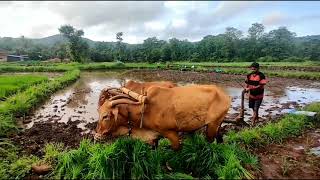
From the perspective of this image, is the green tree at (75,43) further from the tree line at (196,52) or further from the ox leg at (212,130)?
the ox leg at (212,130)

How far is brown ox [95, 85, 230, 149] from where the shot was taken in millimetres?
5196

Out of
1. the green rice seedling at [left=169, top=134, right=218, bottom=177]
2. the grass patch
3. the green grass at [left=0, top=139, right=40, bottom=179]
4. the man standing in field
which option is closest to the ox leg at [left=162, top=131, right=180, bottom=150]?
the green rice seedling at [left=169, top=134, right=218, bottom=177]

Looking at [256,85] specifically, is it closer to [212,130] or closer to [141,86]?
[212,130]

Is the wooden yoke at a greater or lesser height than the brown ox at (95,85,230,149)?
greater

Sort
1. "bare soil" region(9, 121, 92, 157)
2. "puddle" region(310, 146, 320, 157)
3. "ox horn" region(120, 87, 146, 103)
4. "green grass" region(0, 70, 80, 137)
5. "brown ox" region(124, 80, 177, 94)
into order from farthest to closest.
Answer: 1. "green grass" region(0, 70, 80, 137)
2. "bare soil" region(9, 121, 92, 157)
3. "puddle" region(310, 146, 320, 157)
4. "brown ox" region(124, 80, 177, 94)
5. "ox horn" region(120, 87, 146, 103)

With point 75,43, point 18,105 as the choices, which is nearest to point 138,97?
point 18,105

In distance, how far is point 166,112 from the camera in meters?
5.28

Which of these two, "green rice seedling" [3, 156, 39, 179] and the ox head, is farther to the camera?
"green rice seedling" [3, 156, 39, 179]

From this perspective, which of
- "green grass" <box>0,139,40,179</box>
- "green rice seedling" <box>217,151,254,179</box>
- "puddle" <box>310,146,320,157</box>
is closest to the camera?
"green rice seedling" <box>217,151,254,179</box>

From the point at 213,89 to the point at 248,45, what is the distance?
62.3 meters

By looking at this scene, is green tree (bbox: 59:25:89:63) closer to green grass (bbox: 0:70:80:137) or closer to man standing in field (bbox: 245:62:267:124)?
green grass (bbox: 0:70:80:137)

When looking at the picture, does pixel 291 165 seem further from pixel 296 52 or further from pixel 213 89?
pixel 296 52

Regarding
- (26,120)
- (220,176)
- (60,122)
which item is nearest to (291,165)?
(220,176)

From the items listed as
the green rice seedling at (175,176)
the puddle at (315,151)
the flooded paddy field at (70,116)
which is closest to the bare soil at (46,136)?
the flooded paddy field at (70,116)
